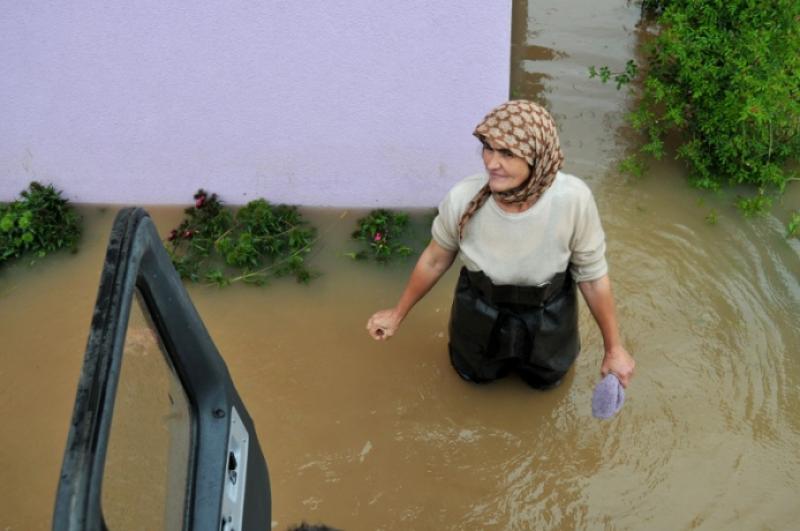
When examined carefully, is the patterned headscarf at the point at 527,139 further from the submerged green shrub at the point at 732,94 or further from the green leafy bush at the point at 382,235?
the submerged green shrub at the point at 732,94

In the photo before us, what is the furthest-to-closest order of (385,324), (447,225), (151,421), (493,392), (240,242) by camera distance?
(240,242)
(493,392)
(385,324)
(447,225)
(151,421)

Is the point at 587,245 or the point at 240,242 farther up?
the point at 587,245

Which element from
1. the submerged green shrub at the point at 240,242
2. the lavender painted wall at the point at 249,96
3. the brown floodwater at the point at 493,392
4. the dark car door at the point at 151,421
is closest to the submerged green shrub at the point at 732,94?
the brown floodwater at the point at 493,392

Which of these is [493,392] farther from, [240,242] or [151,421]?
[151,421]

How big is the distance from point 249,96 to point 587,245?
194cm

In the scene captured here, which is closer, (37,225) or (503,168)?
(503,168)

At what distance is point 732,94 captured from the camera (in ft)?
12.7

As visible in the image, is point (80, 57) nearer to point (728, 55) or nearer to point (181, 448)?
point (181, 448)

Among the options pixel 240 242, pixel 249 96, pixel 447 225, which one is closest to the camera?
pixel 447 225

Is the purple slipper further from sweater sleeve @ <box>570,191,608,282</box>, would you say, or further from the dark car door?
the dark car door

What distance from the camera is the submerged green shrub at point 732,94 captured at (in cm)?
388

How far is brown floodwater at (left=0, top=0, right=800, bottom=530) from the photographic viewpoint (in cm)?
304

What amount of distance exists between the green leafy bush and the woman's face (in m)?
1.60

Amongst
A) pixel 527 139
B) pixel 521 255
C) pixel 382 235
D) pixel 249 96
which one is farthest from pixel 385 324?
pixel 249 96
